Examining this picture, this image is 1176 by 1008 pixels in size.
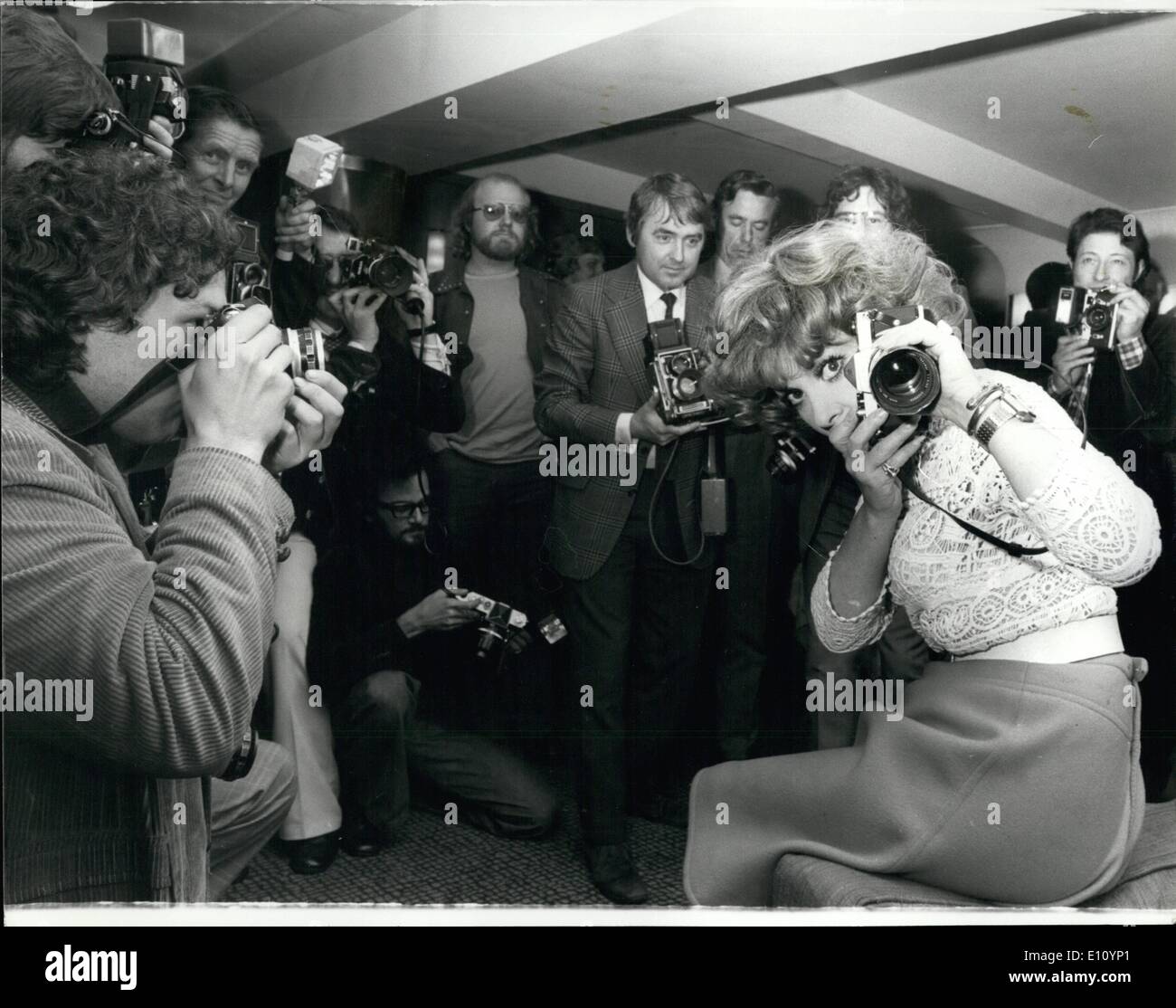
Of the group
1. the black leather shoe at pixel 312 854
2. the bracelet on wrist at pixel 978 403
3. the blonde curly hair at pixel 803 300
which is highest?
the blonde curly hair at pixel 803 300

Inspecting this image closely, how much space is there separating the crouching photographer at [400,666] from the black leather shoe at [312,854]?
4 centimetres

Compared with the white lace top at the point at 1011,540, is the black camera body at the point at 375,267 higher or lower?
higher

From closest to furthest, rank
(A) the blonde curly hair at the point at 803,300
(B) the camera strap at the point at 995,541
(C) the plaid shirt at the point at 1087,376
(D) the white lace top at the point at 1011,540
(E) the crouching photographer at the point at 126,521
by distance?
(E) the crouching photographer at the point at 126,521, (D) the white lace top at the point at 1011,540, (B) the camera strap at the point at 995,541, (A) the blonde curly hair at the point at 803,300, (C) the plaid shirt at the point at 1087,376

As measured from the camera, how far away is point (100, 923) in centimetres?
188

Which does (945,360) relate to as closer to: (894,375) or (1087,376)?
(894,375)

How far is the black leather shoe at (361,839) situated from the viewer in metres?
2.21

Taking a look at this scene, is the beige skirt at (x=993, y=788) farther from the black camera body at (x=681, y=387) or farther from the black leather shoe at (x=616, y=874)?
the black camera body at (x=681, y=387)

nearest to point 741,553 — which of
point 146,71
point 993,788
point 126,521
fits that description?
point 993,788

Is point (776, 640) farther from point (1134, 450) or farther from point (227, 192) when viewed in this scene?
point (227, 192)

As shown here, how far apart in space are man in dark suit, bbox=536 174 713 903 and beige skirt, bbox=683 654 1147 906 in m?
0.46

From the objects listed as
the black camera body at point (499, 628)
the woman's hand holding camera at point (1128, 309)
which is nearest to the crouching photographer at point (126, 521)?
the black camera body at point (499, 628)

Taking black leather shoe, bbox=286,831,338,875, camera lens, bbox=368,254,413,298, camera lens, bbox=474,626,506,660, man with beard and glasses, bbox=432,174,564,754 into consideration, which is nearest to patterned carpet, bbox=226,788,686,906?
black leather shoe, bbox=286,831,338,875

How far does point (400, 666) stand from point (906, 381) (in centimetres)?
119

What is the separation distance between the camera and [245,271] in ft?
6.37
